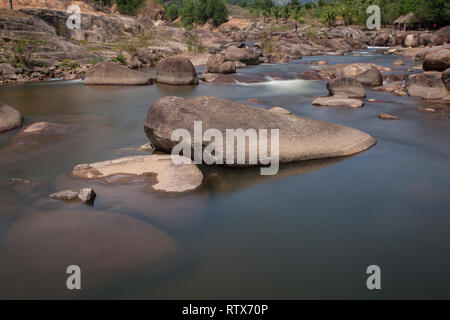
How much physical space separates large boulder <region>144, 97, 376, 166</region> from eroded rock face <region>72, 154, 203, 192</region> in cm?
84

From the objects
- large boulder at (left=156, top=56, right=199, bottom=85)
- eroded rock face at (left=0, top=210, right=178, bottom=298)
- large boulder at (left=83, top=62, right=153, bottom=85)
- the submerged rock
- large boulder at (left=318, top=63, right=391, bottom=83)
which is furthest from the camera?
large boulder at (left=318, top=63, right=391, bottom=83)

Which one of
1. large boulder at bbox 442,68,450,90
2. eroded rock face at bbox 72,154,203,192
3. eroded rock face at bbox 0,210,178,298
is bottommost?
eroded rock face at bbox 0,210,178,298

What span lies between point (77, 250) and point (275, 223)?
301 centimetres

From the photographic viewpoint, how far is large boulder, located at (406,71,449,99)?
16.5 metres

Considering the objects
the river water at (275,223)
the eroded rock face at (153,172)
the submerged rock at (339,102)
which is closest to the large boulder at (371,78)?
the submerged rock at (339,102)

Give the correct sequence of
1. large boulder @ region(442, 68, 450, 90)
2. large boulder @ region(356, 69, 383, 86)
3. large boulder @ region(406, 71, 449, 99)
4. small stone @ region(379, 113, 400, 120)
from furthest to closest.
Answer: large boulder @ region(356, 69, 383, 86) < large boulder @ region(406, 71, 449, 99) < large boulder @ region(442, 68, 450, 90) < small stone @ region(379, 113, 400, 120)

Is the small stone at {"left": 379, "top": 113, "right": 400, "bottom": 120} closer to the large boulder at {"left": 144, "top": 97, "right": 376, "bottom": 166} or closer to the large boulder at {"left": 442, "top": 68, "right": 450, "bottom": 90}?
the large boulder at {"left": 144, "top": 97, "right": 376, "bottom": 166}

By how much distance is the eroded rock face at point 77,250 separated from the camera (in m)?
4.58

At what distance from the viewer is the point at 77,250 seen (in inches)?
201

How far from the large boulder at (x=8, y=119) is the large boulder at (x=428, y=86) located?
16.2 metres

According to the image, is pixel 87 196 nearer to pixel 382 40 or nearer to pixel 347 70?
pixel 347 70

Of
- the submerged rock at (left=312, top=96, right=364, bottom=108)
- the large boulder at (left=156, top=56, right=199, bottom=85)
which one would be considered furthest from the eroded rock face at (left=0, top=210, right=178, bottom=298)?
the large boulder at (left=156, top=56, right=199, bottom=85)
